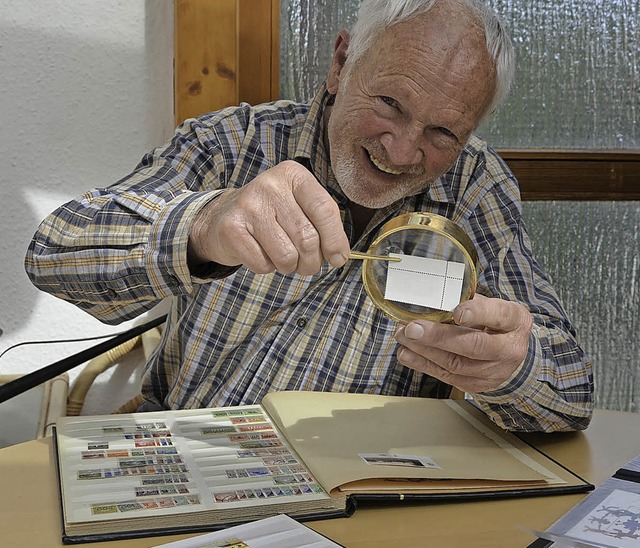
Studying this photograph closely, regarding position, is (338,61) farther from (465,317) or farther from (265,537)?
(265,537)

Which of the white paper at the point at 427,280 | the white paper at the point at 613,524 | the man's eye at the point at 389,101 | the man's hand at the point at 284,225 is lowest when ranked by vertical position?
the white paper at the point at 613,524

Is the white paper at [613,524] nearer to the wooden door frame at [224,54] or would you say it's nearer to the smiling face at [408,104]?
the smiling face at [408,104]

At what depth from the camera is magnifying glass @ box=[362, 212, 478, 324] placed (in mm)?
1166

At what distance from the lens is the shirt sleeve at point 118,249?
1.18m

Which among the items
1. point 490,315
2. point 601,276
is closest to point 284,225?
point 490,315

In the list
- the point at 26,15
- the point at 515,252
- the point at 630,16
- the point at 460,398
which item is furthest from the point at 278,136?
the point at 630,16

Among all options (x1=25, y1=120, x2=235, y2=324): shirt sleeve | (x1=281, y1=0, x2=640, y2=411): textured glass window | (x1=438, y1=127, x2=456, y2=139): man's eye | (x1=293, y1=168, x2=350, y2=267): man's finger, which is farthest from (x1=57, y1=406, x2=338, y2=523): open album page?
(x1=281, y1=0, x2=640, y2=411): textured glass window

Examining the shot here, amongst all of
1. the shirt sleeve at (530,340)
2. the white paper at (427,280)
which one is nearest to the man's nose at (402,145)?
the shirt sleeve at (530,340)

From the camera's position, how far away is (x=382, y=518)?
3.21 feet

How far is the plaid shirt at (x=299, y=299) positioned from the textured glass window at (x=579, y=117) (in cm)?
55

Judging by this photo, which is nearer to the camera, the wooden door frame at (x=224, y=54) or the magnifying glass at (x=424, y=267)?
the magnifying glass at (x=424, y=267)

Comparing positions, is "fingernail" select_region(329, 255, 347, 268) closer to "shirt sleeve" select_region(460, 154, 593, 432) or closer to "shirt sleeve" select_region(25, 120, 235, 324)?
"shirt sleeve" select_region(25, 120, 235, 324)

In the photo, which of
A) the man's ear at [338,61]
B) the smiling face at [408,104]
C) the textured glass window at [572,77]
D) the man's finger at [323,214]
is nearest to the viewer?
the man's finger at [323,214]

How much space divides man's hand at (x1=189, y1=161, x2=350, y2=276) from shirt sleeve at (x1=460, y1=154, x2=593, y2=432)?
433 millimetres
